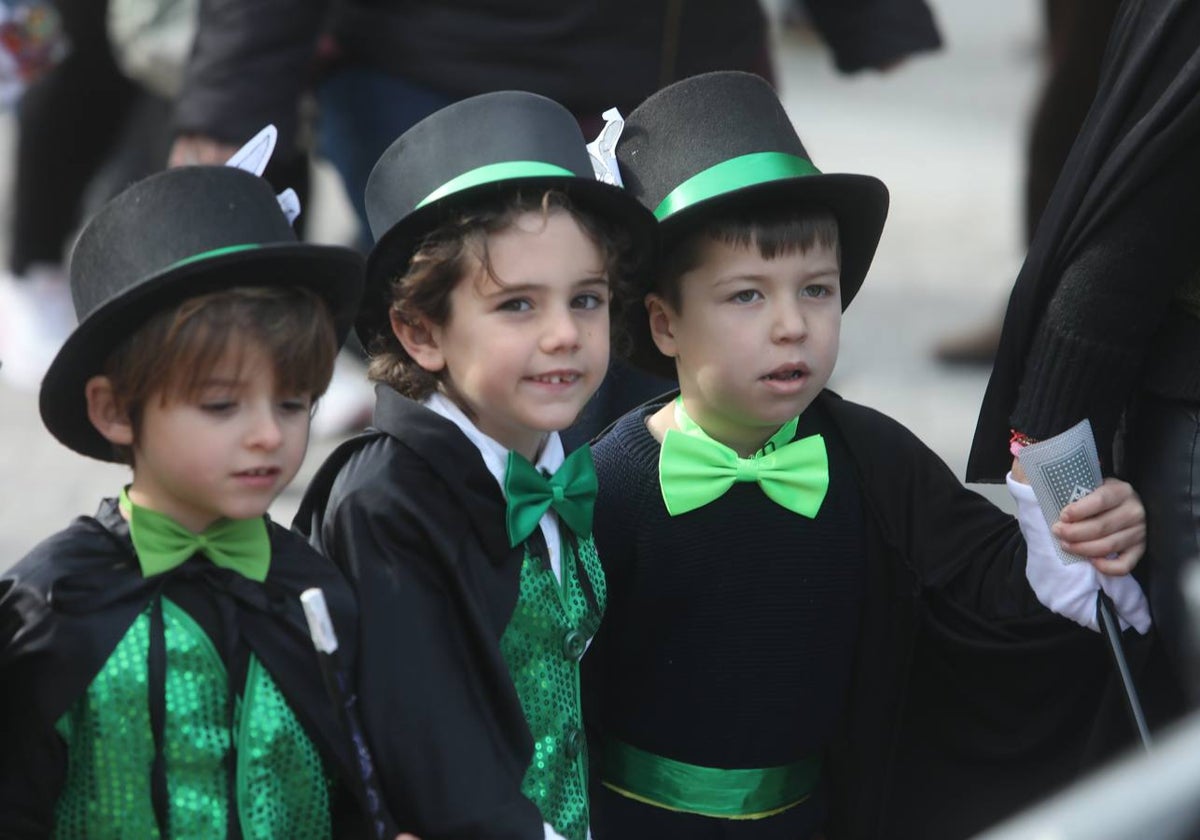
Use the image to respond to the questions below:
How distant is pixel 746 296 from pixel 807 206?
0.53 ft

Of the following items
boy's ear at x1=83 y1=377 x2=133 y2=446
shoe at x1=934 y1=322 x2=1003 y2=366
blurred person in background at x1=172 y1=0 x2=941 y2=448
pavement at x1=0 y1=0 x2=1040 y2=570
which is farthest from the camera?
shoe at x1=934 y1=322 x2=1003 y2=366

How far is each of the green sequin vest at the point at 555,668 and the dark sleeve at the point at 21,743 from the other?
0.63m

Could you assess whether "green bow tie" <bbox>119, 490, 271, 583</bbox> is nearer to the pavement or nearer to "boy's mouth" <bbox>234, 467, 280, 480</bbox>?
"boy's mouth" <bbox>234, 467, 280, 480</bbox>

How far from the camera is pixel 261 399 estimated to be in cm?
246

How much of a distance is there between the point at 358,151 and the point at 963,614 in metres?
1.79

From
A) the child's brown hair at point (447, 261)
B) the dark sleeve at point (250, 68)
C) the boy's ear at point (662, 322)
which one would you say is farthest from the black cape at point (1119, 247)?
the dark sleeve at point (250, 68)

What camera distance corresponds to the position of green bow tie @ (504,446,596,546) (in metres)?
2.72

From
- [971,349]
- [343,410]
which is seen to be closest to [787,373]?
[343,410]

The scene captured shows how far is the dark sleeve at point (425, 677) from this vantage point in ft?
8.42

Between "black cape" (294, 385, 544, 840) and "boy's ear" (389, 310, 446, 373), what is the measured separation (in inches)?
2.9

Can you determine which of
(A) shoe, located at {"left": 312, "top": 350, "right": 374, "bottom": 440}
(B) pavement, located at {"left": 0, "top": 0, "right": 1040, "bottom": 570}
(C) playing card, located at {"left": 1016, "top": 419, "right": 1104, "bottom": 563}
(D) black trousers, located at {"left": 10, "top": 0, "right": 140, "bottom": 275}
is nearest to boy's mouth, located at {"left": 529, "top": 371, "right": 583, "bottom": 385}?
(C) playing card, located at {"left": 1016, "top": 419, "right": 1104, "bottom": 563}

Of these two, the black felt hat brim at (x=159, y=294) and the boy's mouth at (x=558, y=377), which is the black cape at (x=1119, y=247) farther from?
the black felt hat brim at (x=159, y=294)

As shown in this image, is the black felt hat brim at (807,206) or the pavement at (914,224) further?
the pavement at (914,224)

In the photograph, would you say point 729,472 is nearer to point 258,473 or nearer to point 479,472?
point 479,472
